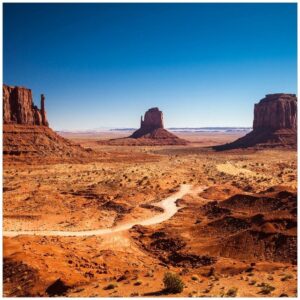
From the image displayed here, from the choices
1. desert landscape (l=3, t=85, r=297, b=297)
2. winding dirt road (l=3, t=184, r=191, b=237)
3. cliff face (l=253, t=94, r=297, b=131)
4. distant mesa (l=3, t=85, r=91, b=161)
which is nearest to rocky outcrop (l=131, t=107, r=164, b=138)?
cliff face (l=253, t=94, r=297, b=131)

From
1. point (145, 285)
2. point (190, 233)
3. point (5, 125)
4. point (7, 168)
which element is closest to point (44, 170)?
point (7, 168)

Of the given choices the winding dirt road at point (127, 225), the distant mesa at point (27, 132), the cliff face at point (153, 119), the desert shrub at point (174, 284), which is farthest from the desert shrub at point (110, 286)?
the cliff face at point (153, 119)

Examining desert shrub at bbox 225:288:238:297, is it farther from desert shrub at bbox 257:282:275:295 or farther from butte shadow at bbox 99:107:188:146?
butte shadow at bbox 99:107:188:146

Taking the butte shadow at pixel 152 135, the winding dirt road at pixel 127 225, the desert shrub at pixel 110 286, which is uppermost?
the butte shadow at pixel 152 135

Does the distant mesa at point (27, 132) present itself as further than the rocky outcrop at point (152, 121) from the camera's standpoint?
No

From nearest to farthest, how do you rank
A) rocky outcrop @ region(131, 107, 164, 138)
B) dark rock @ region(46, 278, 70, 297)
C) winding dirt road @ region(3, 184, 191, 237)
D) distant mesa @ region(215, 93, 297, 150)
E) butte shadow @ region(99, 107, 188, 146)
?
1. dark rock @ region(46, 278, 70, 297)
2. winding dirt road @ region(3, 184, 191, 237)
3. distant mesa @ region(215, 93, 297, 150)
4. butte shadow @ region(99, 107, 188, 146)
5. rocky outcrop @ region(131, 107, 164, 138)

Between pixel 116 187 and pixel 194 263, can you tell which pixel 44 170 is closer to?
pixel 116 187

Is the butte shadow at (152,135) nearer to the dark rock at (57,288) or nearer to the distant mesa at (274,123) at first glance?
the distant mesa at (274,123)

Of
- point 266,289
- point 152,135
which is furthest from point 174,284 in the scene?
point 152,135

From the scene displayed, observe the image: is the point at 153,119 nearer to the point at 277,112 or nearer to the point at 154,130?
the point at 154,130
